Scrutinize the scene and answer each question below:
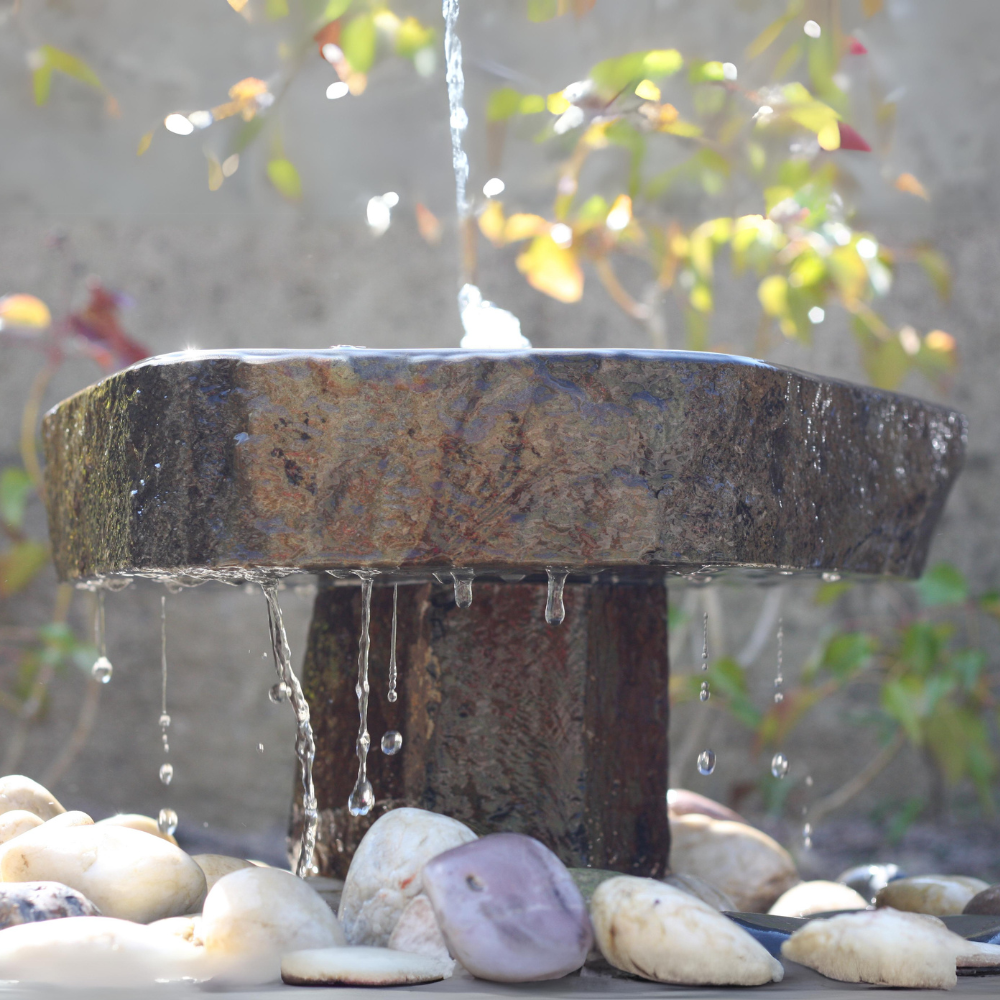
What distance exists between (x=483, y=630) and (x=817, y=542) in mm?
479

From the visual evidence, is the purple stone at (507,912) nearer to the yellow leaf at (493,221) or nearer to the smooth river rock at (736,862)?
the smooth river rock at (736,862)

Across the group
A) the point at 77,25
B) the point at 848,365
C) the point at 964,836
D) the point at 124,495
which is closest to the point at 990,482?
the point at 848,365

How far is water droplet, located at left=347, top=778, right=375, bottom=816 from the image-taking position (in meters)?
1.52

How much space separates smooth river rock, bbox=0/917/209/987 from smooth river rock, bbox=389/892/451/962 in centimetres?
19

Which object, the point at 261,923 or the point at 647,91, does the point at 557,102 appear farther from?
the point at 261,923

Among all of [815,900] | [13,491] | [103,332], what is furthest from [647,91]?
[13,491]

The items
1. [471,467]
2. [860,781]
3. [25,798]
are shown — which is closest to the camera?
[471,467]

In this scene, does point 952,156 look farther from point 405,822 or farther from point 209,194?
point 405,822

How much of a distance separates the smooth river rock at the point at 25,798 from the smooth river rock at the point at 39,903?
0.44 metres

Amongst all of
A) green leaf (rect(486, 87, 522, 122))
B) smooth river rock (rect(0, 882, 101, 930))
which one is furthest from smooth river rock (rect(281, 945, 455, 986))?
green leaf (rect(486, 87, 522, 122))

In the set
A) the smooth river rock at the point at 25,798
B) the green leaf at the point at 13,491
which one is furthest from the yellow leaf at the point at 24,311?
the smooth river rock at the point at 25,798

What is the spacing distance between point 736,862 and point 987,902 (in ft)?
1.40

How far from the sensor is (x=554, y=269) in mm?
2311

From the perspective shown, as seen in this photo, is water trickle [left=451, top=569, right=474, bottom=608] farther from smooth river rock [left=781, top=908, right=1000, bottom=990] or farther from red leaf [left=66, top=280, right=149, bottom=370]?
red leaf [left=66, top=280, right=149, bottom=370]
